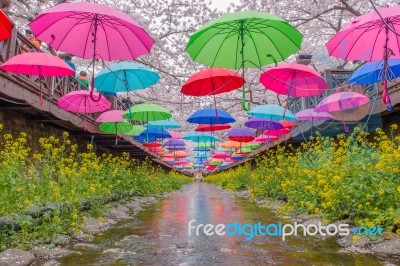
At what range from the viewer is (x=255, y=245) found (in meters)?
5.45

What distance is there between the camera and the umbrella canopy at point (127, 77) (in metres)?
8.63

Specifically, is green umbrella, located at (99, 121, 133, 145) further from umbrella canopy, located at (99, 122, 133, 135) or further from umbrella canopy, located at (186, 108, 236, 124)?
umbrella canopy, located at (186, 108, 236, 124)

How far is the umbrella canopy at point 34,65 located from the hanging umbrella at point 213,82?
2.67 m

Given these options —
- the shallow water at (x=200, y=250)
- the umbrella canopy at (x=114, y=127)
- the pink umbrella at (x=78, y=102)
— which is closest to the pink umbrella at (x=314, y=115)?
the shallow water at (x=200, y=250)

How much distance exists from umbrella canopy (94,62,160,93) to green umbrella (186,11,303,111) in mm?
2309

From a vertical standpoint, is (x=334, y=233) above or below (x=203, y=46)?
below

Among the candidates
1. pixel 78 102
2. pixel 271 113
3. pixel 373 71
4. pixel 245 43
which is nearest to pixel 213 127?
pixel 271 113

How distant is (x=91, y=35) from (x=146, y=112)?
193 inches

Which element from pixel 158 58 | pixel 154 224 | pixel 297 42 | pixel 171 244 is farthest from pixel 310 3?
pixel 171 244

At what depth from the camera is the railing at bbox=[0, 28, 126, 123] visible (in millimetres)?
7363

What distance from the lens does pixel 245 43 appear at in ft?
21.9

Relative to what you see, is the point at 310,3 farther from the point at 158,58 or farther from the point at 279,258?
the point at 279,258

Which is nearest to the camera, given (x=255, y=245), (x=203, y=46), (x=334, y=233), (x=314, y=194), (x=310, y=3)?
(x=255, y=245)

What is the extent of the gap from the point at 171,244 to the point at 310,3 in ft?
43.4
